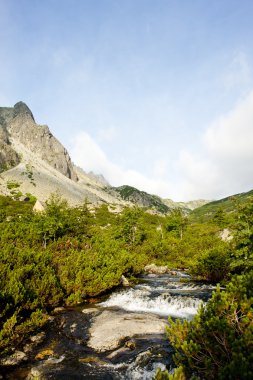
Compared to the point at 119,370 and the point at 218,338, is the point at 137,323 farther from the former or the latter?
the point at 218,338

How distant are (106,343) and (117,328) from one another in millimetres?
1231

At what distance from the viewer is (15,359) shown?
10.1 metres

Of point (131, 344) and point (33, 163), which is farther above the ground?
point (33, 163)

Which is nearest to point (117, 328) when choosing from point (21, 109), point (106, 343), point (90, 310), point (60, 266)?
point (106, 343)

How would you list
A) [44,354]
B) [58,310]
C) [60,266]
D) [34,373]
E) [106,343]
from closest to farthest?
[34,373] → [44,354] → [106,343] → [58,310] → [60,266]

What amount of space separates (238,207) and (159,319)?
8806 mm

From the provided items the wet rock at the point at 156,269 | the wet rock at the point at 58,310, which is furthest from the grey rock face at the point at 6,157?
the wet rock at the point at 58,310

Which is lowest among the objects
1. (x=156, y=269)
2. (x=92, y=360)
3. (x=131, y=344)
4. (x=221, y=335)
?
(x=156, y=269)

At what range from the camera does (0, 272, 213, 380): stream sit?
951 cm

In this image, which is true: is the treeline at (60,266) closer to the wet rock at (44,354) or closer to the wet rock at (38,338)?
the wet rock at (38,338)

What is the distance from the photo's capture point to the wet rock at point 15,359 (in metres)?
9.93

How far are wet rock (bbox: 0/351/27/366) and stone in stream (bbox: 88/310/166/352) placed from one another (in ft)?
8.78

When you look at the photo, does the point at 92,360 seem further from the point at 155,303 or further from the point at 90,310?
the point at 155,303

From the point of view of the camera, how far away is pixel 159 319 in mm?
14344
